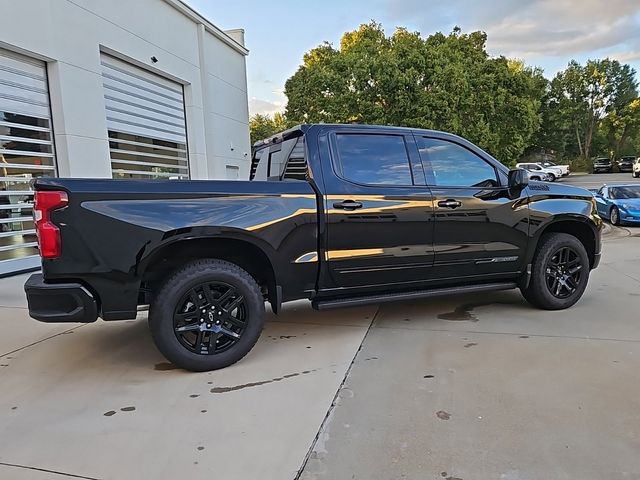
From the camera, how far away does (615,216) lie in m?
14.9

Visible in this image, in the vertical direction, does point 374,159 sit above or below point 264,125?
below

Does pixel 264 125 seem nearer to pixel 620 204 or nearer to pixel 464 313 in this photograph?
pixel 620 204

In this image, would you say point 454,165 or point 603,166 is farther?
point 603,166

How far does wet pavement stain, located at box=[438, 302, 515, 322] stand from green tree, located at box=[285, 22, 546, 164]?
1634 centimetres

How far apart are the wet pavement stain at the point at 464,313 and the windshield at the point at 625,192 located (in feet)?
41.4

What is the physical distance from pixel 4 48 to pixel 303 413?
27.3ft

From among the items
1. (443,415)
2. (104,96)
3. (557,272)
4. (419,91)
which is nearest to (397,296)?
(443,415)

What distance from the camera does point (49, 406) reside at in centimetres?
312

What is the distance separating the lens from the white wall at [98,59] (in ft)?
27.1

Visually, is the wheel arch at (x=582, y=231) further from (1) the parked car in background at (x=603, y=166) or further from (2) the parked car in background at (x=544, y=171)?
(1) the parked car in background at (x=603, y=166)

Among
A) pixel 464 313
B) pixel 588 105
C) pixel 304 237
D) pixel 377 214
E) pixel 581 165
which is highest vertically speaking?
pixel 588 105

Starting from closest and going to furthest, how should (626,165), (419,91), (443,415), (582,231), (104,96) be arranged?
1. (443,415)
2. (582,231)
3. (104,96)
4. (419,91)
5. (626,165)

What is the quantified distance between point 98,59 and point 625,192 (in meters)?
16.0

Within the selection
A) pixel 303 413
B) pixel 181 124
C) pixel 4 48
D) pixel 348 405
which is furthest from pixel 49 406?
pixel 181 124
